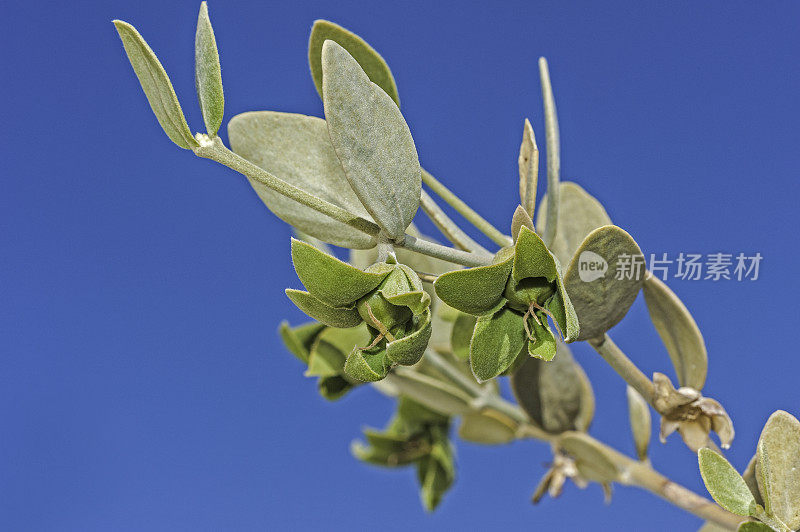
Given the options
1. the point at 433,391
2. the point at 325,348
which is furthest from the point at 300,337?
the point at 433,391

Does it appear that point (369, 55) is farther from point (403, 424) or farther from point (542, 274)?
point (403, 424)

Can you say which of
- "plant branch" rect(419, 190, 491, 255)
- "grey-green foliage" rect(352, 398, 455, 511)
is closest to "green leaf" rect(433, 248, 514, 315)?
"plant branch" rect(419, 190, 491, 255)

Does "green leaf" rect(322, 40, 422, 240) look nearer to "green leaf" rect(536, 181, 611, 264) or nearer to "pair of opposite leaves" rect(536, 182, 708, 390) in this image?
"pair of opposite leaves" rect(536, 182, 708, 390)

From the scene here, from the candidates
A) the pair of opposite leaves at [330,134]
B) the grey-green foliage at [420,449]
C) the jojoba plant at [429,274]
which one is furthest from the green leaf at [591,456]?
the pair of opposite leaves at [330,134]

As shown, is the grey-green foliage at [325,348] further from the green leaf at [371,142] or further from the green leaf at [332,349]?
the green leaf at [371,142]

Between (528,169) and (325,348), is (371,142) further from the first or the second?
(325,348)

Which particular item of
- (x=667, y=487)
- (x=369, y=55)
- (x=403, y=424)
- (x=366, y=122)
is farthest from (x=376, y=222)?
(x=403, y=424)
